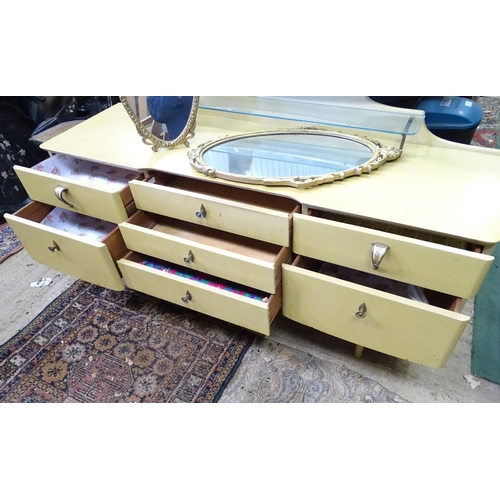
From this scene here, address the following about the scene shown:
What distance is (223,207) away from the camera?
0.92 m

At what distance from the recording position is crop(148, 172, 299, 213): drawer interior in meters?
1.02

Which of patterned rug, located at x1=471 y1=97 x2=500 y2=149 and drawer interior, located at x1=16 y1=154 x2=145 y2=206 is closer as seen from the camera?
drawer interior, located at x1=16 y1=154 x2=145 y2=206

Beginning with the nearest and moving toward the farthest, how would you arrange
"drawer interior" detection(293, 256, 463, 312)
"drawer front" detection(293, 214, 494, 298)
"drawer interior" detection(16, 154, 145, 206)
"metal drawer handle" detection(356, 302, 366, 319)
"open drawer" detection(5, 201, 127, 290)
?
"drawer front" detection(293, 214, 494, 298) → "metal drawer handle" detection(356, 302, 366, 319) → "drawer interior" detection(293, 256, 463, 312) → "open drawer" detection(5, 201, 127, 290) → "drawer interior" detection(16, 154, 145, 206)

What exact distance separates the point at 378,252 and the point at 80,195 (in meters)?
0.84

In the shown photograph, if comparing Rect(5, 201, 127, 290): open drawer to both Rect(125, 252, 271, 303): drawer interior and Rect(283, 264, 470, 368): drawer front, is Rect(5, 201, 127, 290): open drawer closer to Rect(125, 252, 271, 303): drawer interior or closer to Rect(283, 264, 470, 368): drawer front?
Rect(125, 252, 271, 303): drawer interior

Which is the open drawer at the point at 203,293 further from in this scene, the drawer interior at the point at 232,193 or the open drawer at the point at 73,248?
the drawer interior at the point at 232,193

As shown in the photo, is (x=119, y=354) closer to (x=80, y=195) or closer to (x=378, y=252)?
(x=80, y=195)

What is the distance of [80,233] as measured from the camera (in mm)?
1269

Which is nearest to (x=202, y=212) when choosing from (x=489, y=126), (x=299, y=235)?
(x=299, y=235)

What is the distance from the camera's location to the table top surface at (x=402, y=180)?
0.78m

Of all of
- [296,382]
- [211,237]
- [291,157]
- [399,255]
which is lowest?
[296,382]

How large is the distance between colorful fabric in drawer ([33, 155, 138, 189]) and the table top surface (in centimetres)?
11

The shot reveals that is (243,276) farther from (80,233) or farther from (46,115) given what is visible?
(46,115)

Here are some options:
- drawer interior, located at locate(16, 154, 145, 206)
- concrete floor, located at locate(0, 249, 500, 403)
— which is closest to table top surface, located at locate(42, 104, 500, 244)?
drawer interior, located at locate(16, 154, 145, 206)
